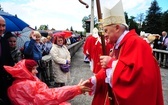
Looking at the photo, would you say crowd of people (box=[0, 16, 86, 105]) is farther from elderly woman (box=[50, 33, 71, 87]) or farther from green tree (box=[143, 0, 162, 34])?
green tree (box=[143, 0, 162, 34])

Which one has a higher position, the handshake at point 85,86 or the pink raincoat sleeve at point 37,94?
the handshake at point 85,86

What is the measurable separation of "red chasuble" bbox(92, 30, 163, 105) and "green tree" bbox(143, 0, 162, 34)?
53986 millimetres

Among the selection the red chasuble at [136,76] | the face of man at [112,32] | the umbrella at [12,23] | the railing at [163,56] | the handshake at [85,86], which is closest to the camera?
the red chasuble at [136,76]

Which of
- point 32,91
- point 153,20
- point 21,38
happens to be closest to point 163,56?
point 21,38

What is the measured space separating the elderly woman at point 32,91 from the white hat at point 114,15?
1020 millimetres

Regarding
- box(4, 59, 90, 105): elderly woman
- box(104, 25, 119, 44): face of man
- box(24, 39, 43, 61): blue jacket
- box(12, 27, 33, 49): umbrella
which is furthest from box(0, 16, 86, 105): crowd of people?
box(12, 27, 33, 49): umbrella

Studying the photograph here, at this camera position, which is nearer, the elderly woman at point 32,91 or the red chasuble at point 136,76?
the red chasuble at point 136,76

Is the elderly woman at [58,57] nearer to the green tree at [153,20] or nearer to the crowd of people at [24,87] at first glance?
the crowd of people at [24,87]

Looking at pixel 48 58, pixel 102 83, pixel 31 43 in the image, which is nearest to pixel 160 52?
pixel 48 58

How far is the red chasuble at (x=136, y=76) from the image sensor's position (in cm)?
292

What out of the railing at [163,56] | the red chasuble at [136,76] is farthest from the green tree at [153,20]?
the red chasuble at [136,76]

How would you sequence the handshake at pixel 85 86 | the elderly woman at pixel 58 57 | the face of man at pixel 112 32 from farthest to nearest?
the elderly woman at pixel 58 57 < the handshake at pixel 85 86 < the face of man at pixel 112 32

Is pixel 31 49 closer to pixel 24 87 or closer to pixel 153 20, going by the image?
pixel 24 87

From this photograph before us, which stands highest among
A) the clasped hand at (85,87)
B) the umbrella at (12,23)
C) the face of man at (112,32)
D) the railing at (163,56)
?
Answer: the umbrella at (12,23)
